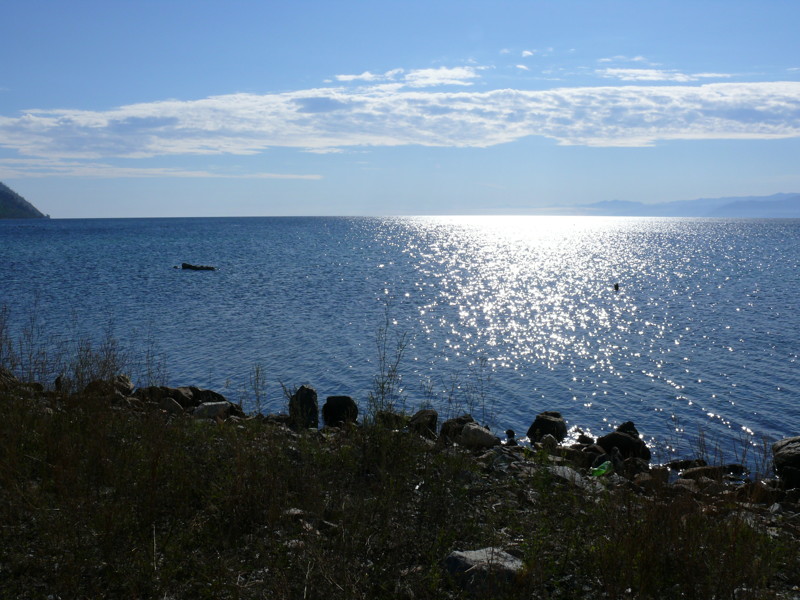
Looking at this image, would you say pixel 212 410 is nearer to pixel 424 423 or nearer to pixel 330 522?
pixel 424 423

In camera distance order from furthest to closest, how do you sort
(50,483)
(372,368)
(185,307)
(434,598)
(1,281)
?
(1,281) → (185,307) → (372,368) → (50,483) → (434,598)

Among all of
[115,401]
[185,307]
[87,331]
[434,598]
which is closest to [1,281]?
[185,307]

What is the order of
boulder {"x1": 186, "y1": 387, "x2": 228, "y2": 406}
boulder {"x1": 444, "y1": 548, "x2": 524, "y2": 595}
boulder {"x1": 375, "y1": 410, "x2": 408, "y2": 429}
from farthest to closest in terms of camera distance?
boulder {"x1": 186, "y1": 387, "x2": 228, "y2": 406} → boulder {"x1": 375, "y1": 410, "x2": 408, "y2": 429} → boulder {"x1": 444, "y1": 548, "x2": 524, "y2": 595}

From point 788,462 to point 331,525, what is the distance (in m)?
11.1

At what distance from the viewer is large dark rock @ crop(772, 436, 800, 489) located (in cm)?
1309

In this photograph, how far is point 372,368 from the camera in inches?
972

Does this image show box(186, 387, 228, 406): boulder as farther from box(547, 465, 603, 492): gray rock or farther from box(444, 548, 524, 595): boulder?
box(444, 548, 524, 595): boulder

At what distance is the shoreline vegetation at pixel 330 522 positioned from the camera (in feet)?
19.6

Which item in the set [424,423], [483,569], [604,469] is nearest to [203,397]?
[424,423]

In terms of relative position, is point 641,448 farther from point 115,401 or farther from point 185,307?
point 185,307

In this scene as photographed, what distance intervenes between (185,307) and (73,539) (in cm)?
3533

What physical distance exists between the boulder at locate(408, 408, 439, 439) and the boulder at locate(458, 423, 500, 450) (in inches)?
30.3

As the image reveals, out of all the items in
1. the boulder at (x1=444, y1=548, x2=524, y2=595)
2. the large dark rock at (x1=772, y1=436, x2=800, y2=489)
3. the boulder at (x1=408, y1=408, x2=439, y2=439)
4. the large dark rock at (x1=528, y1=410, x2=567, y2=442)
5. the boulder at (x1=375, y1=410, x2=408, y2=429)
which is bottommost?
the large dark rock at (x1=528, y1=410, x2=567, y2=442)

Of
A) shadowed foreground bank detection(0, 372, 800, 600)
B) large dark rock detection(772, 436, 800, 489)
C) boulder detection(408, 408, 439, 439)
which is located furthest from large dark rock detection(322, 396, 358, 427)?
large dark rock detection(772, 436, 800, 489)
